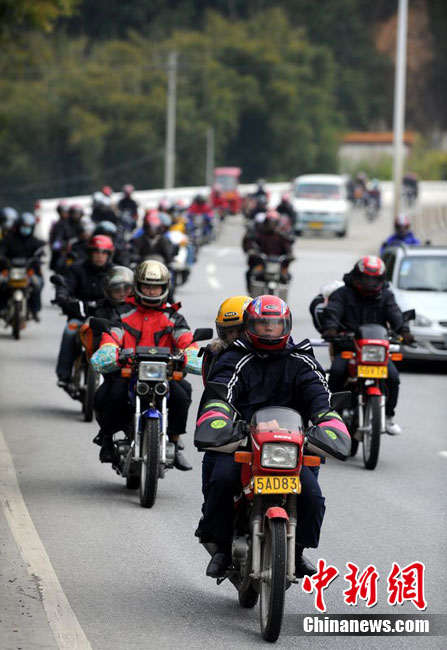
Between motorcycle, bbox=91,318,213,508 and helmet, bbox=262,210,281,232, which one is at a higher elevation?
helmet, bbox=262,210,281,232

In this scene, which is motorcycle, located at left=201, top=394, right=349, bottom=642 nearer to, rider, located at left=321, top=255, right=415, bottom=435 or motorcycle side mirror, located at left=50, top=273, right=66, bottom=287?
rider, located at left=321, top=255, right=415, bottom=435

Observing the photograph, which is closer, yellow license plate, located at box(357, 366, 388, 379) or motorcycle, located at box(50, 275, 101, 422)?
yellow license plate, located at box(357, 366, 388, 379)

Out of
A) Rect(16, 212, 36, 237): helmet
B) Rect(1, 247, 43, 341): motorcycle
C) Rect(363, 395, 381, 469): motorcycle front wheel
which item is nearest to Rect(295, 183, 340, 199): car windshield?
Rect(16, 212, 36, 237): helmet

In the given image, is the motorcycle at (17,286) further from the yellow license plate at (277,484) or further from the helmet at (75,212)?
the yellow license plate at (277,484)

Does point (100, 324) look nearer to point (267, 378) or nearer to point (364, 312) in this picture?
point (267, 378)

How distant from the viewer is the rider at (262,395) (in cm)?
719

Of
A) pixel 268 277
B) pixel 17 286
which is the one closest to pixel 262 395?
pixel 17 286

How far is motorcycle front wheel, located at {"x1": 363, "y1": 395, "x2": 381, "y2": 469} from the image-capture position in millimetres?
11887

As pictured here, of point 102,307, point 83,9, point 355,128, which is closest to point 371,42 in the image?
point 355,128

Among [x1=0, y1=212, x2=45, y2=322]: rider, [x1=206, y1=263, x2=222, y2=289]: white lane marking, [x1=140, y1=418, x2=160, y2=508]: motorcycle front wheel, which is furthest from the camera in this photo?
[x1=206, y1=263, x2=222, y2=289]: white lane marking

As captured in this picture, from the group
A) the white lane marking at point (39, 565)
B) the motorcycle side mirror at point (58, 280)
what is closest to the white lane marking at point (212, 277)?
the motorcycle side mirror at point (58, 280)

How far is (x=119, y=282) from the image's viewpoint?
12.6m

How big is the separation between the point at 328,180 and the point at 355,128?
6955 centimetres

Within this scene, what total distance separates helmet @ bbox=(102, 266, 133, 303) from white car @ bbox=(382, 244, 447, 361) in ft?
19.9
